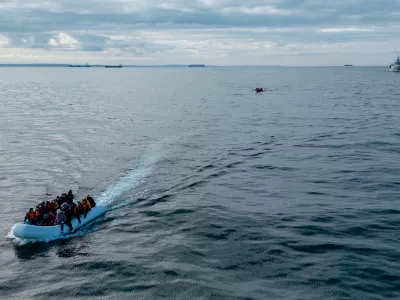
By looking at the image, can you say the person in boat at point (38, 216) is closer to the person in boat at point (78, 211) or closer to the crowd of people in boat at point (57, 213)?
the crowd of people in boat at point (57, 213)

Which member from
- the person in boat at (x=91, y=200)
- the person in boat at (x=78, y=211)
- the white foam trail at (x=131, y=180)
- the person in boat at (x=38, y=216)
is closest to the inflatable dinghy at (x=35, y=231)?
the person in boat at (x=38, y=216)

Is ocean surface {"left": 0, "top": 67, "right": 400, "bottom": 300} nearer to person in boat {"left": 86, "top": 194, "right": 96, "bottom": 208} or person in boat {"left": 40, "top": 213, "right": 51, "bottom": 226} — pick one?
person in boat {"left": 86, "top": 194, "right": 96, "bottom": 208}

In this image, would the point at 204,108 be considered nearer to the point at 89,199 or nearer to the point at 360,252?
the point at 89,199

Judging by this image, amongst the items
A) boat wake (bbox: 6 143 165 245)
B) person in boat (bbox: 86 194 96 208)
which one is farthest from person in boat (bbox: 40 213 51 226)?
person in boat (bbox: 86 194 96 208)

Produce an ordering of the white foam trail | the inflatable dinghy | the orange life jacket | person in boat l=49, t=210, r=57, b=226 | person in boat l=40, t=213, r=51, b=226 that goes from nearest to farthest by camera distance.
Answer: the inflatable dinghy → person in boat l=40, t=213, r=51, b=226 → person in boat l=49, t=210, r=57, b=226 → the orange life jacket → the white foam trail

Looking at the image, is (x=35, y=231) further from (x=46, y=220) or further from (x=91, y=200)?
(x=91, y=200)

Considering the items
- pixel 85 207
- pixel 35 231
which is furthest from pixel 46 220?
pixel 85 207
